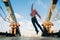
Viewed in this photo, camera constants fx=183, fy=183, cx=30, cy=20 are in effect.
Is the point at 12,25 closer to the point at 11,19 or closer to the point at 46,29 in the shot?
the point at 11,19

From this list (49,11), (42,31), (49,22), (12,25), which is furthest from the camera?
(42,31)

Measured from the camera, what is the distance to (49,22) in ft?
183

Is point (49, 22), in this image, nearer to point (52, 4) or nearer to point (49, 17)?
point (49, 17)

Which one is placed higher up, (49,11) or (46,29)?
(49,11)

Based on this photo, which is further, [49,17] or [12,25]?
[12,25]

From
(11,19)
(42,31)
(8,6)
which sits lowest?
(42,31)

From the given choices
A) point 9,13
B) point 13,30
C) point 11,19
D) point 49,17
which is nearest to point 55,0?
point 49,17

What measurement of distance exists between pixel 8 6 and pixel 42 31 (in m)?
21.4

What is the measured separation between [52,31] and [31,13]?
11.7 metres

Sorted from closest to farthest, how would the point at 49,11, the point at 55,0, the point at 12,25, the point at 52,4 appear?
the point at 55,0, the point at 52,4, the point at 49,11, the point at 12,25

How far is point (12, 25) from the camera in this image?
2372 inches

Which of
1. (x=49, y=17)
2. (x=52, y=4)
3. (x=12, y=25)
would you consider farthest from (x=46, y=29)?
(x=52, y=4)

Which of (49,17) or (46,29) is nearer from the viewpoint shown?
(49,17)

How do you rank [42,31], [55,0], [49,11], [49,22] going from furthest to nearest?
[42,31], [49,22], [49,11], [55,0]
